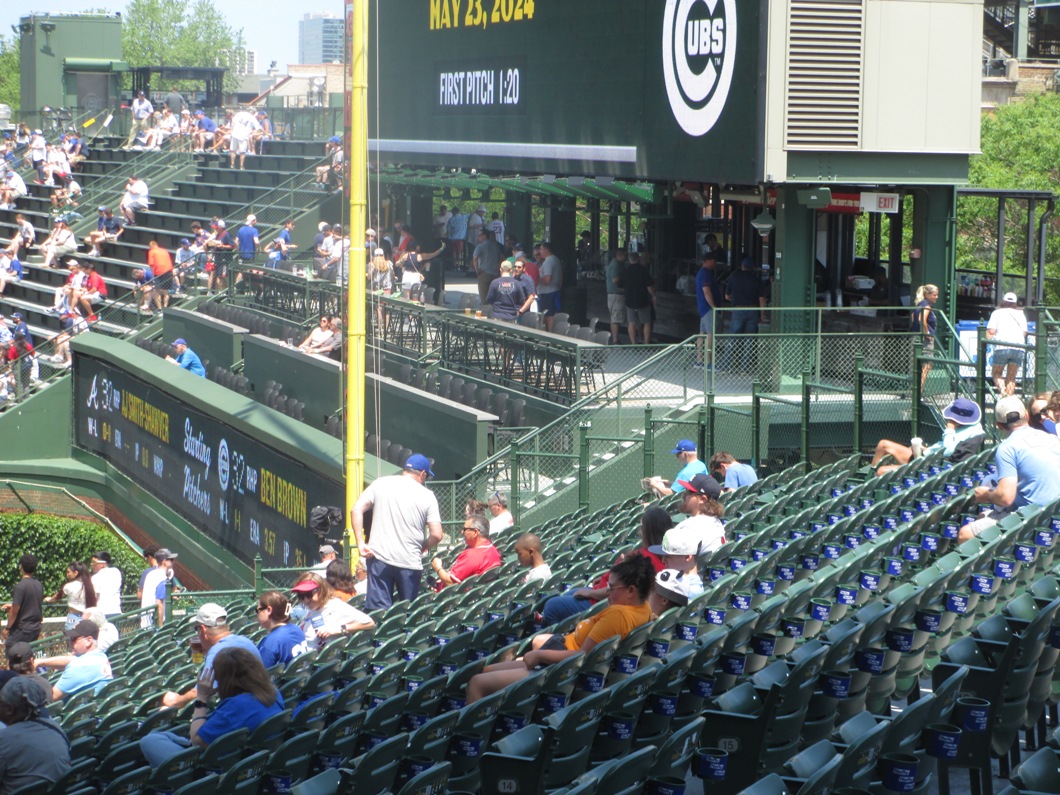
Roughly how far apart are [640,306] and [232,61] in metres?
98.5

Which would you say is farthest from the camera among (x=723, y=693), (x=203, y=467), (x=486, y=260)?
(x=486, y=260)

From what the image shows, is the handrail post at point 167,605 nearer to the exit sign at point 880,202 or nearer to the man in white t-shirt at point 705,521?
the man in white t-shirt at point 705,521

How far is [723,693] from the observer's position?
6406 millimetres

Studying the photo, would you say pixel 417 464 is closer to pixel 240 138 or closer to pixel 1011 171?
pixel 240 138

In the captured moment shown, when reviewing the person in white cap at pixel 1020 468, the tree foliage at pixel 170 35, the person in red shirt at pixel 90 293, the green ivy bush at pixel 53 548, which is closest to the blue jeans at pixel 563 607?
the person in white cap at pixel 1020 468

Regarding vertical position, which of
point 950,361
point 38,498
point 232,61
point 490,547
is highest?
point 232,61

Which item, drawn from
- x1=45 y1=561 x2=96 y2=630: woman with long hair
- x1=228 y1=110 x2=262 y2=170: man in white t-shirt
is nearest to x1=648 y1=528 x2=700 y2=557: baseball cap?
x1=45 y1=561 x2=96 y2=630: woman with long hair

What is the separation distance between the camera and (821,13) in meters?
15.9

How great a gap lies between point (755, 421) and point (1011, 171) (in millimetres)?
26142

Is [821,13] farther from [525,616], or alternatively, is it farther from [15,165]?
[15,165]

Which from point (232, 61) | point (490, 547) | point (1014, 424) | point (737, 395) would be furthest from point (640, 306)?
point (232, 61)

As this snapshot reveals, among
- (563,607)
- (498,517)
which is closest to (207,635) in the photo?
(563,607)

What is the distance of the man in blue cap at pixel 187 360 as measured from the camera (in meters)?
22.3

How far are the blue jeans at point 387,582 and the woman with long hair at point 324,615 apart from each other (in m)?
1.82
